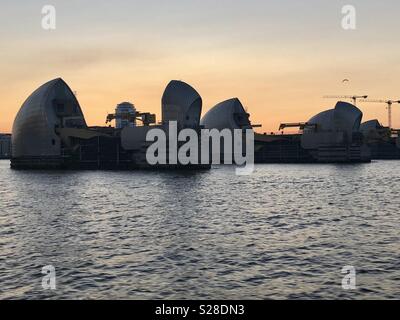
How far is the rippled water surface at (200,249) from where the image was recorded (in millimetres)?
21172

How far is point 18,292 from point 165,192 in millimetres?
47886

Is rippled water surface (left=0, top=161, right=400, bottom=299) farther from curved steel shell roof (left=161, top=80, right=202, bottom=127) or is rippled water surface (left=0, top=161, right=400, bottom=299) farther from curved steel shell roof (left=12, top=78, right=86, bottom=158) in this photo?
curved steel shell roof (left=12, top=78, right=86, bottom=158)

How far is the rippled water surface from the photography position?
21172 mm

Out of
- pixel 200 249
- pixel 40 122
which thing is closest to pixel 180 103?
pixel 40 122

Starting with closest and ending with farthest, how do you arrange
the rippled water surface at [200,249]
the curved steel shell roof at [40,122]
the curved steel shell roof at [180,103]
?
1. the rippled water surface at [200,249]
2. the curved steel shell roof at [180,103]
3. the curved steel shell roof at [40,122]

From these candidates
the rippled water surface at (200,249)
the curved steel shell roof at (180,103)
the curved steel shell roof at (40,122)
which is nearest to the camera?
the rippled water surface at (200,249)

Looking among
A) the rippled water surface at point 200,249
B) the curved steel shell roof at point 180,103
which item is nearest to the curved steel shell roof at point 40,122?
the curved steel shell roof at point 180,103

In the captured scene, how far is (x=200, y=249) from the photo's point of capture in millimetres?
29297

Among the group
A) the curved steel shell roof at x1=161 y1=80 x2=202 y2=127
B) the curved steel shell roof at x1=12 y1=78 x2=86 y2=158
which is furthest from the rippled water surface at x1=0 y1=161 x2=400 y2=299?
the curved steel shell roof at x1=12 y1=78 x2=86 y2=158

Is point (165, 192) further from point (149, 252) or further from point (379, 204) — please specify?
point (149, 252)

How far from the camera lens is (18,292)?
20.9 m

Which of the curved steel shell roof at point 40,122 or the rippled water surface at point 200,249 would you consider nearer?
the rippled water surface at point 200,249

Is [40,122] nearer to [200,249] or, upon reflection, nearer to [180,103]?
[180,103]

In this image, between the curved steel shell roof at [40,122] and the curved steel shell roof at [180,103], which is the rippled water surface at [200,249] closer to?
the curved steel shell roof at [180,103]
